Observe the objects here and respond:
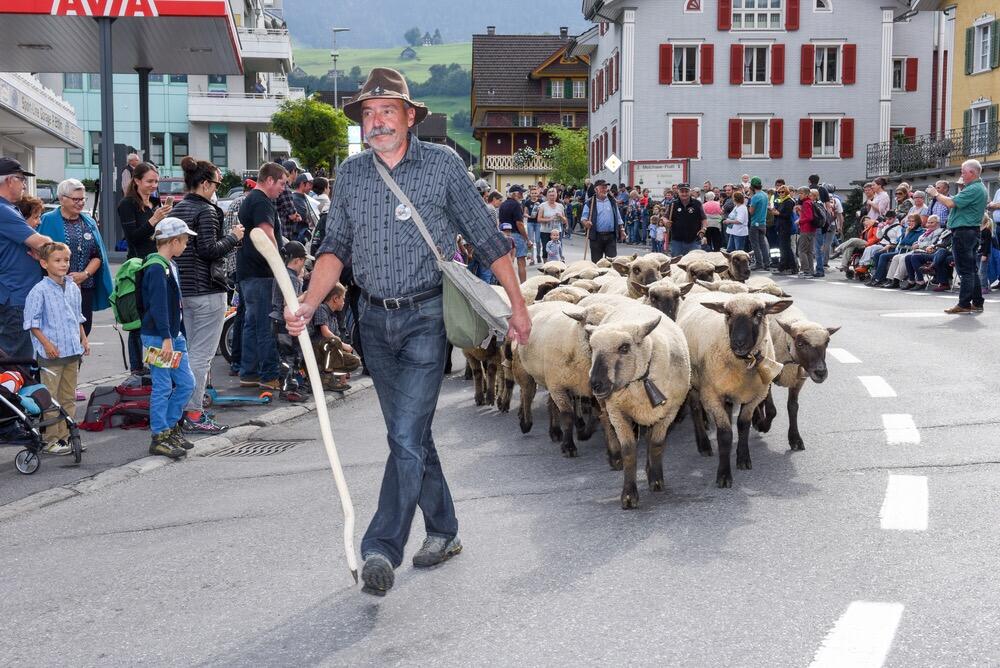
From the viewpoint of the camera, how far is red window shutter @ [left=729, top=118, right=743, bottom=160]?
5297 centimetres

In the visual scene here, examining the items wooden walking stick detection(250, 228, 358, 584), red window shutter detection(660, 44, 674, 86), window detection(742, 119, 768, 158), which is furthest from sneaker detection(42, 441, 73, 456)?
window detection(742, 119, 768, 158)

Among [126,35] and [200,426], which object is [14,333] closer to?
[200,426]

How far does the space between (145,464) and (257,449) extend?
40.7 inches

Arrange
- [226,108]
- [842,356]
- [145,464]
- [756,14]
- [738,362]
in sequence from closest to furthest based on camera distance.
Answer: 1. [738,362]
2. [145,464]
3. [842,356]
4. [756,14]
5. [226,108]

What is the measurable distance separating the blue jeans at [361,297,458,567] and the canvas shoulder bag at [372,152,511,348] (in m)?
0.10

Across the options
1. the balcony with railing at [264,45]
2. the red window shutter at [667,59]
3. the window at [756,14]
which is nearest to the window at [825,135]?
the window at [756,14]

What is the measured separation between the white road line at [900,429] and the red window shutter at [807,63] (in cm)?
4565

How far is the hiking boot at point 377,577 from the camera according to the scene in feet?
17.6

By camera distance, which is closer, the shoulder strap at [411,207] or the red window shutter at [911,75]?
the shoulder strap at [411,207]

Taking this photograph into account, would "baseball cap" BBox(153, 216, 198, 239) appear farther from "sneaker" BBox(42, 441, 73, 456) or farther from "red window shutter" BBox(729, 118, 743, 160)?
"red window shutter" BBox(729, 118, 743, 160)

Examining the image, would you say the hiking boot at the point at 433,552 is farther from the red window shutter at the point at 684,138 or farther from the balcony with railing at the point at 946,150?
the red window shutter at the point at 684,138

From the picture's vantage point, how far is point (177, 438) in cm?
936

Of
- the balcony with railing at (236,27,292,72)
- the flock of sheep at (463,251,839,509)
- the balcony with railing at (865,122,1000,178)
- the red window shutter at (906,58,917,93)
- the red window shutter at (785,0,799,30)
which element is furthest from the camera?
the balcony with railing at (236,27,292,72)

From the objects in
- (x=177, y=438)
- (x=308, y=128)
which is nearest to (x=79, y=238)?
(x=177, y=438)
